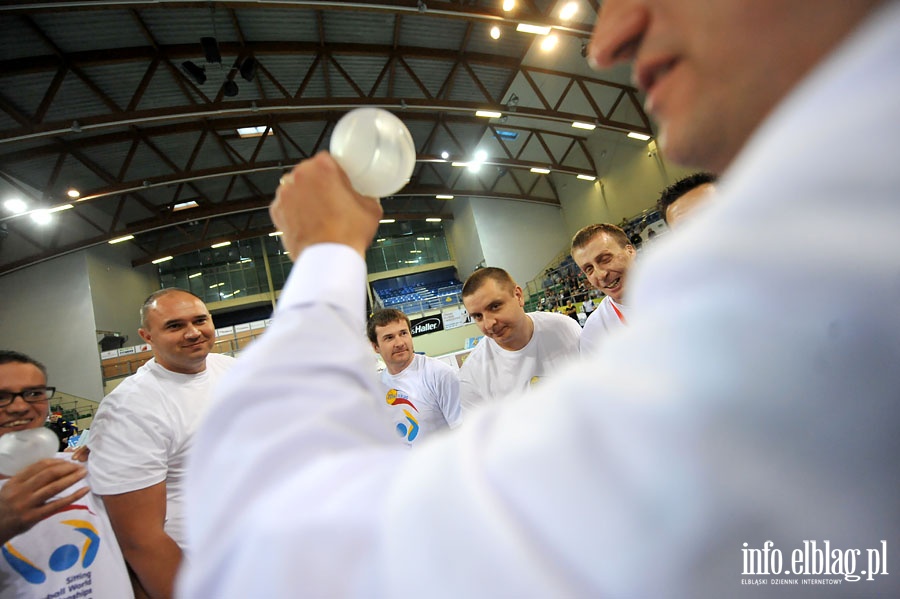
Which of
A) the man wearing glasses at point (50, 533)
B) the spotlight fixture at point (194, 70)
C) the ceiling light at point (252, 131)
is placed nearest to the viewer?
the man wearing glasses at point (50, 533)

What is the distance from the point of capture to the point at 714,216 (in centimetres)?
30

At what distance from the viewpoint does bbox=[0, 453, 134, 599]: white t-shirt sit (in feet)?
5.38

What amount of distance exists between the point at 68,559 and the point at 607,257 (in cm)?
370

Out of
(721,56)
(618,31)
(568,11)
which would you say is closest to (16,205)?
(568,11)

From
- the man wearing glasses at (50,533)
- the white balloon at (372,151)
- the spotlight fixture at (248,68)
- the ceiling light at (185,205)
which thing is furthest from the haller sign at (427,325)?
the white balloon at (372,151)

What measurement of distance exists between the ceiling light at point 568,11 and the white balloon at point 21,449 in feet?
34.5

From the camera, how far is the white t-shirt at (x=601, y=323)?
3172mm

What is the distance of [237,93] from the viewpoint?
32.6 feet

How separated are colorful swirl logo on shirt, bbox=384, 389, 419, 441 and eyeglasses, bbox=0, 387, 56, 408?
2469mm

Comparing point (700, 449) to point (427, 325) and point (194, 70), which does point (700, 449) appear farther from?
point (427, 325)

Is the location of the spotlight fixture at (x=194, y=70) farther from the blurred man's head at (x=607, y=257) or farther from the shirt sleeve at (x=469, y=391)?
the blurred man's head at (x=607, y=257)

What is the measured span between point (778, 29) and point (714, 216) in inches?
11.0

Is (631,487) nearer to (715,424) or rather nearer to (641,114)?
(715,424)

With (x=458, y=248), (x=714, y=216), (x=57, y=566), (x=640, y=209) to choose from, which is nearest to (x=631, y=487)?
(x=714, y=216)
